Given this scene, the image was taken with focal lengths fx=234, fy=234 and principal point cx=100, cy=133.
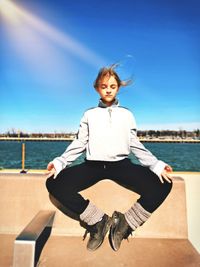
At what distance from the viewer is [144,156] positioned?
1467mm

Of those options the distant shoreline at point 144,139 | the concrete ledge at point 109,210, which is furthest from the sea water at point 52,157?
the distant shoreline at point 144,139

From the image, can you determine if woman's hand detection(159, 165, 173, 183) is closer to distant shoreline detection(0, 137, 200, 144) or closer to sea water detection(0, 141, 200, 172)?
sea water detection(0, 141, 200, 172)

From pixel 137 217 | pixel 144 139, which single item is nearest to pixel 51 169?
pixel 137 217

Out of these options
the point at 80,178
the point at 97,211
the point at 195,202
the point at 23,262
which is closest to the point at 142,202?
the point at 97,211

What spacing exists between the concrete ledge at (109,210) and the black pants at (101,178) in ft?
0.30

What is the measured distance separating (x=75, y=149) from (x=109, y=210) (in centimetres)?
46

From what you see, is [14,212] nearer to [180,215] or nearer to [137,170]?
[137,170]

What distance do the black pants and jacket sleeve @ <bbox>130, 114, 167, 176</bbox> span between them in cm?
4

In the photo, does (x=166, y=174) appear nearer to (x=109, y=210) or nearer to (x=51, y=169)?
(x=109, y=210)

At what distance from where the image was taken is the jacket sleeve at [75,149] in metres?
1.40

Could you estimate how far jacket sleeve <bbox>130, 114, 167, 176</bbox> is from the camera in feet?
4.48

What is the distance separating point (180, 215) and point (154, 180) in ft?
1.24

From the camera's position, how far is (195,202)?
7.05ft

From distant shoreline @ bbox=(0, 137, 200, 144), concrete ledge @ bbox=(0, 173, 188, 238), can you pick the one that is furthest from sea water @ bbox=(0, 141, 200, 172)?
distant shoreline @ bbox=(0, 137, 200, 144)
